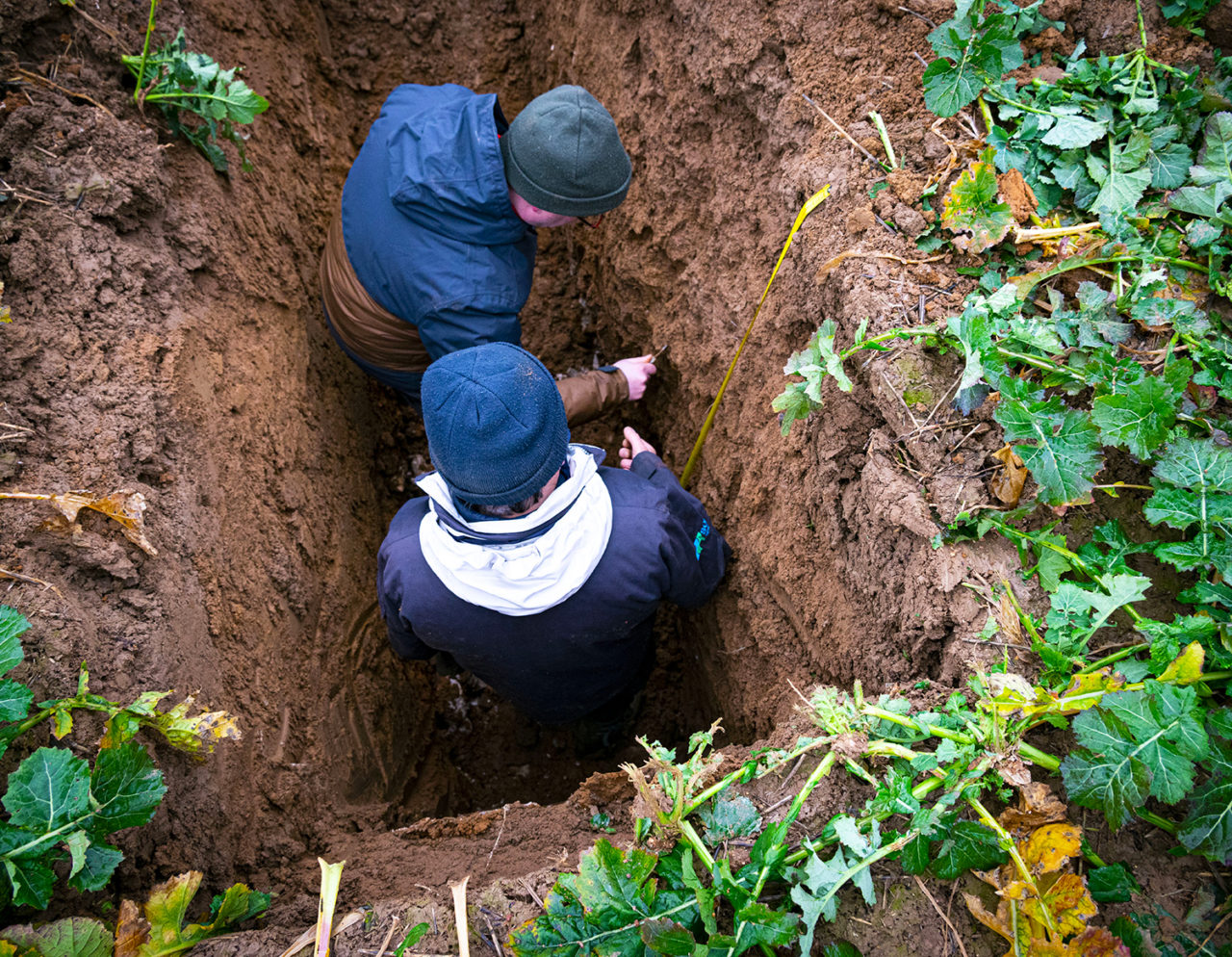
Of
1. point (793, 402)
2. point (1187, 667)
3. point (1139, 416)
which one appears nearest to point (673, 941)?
point (1187, 667)

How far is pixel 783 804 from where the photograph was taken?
5.08 feet

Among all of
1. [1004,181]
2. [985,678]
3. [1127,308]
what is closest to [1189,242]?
[1127,308]

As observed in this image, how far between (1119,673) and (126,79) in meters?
3.28

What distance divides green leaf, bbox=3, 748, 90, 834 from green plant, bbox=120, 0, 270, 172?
1.97 m

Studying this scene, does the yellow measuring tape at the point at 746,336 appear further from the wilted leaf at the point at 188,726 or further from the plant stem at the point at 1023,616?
the wilted leaf at the point at 188,726

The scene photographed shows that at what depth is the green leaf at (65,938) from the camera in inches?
55.1

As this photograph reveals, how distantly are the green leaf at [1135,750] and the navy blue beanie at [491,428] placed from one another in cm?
121

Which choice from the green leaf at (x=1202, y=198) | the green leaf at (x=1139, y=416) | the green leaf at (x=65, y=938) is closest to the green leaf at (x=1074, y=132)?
the green leaf at (x=1202, y=198)

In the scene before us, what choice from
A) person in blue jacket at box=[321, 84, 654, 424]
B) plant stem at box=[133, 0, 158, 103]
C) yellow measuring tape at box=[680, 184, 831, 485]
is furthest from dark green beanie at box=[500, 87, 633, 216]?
plant stem at box=[133, 0, 158, 103]

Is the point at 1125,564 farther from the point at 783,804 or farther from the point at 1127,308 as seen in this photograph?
the point at 783,804

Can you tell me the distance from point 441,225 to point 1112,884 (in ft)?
8.09

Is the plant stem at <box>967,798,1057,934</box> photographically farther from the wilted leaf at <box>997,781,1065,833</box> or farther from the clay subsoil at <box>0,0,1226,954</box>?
the clay subsoil at <box>0,0,1226,954</box>

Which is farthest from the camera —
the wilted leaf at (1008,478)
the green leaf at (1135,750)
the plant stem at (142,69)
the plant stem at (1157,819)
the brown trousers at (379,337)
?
the brown trousers at (379,337)

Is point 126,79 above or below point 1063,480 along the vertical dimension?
above
